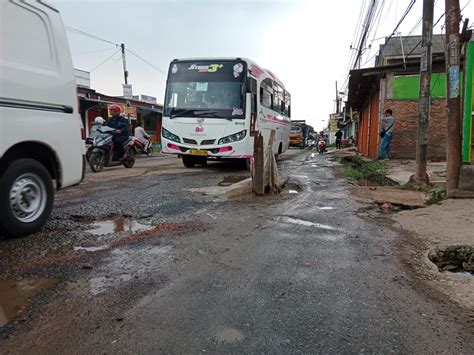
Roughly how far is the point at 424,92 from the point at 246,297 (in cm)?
671

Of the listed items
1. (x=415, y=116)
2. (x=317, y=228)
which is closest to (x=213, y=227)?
(x=317, y=228)

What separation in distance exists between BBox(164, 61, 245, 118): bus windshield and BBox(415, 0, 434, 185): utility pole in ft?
14.3

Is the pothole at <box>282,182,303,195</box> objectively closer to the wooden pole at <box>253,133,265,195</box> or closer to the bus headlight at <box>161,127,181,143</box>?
the wooden pole at <box>253,133,265,195</box>

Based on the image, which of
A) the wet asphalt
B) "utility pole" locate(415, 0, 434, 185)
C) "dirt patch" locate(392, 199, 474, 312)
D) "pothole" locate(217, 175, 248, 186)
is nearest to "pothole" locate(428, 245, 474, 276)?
"dirt patch" locate(392, 199, 474, 312)

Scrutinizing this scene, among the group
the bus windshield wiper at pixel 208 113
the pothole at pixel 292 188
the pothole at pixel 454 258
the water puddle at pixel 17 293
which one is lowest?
the pothole at pixel 454 258

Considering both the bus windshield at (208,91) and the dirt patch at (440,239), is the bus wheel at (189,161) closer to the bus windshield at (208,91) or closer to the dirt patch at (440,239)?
the bus windshield at (208,91)

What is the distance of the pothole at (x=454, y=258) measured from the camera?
3.36 meters

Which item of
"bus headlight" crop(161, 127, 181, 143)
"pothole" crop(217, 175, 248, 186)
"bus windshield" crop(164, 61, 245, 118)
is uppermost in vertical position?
"bus windshield" crop(164, 61, 245, 118)

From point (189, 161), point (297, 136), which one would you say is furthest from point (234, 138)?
point (297, 136)

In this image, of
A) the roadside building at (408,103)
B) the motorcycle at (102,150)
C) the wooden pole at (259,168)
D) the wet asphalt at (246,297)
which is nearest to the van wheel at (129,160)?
the motorcycle at (102,150)

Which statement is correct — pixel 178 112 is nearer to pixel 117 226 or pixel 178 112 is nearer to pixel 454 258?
pixel 117 226

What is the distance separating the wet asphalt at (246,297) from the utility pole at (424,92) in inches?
140

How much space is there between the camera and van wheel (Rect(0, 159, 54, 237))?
3521 mm

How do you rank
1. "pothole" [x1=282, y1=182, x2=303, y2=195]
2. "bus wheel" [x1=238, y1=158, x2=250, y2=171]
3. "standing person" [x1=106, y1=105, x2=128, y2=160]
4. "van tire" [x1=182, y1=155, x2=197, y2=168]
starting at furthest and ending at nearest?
"van tire" [x1=182, y1=155, x2=197, y2=168] → "bus wheel" [x1=238, y1=158, x2=250, y2=171] → "standing person" [x1=106, y1=105, x2=128, y2=160] → "pothole" [x1=282, y1=182, x2=303, y2=195]
